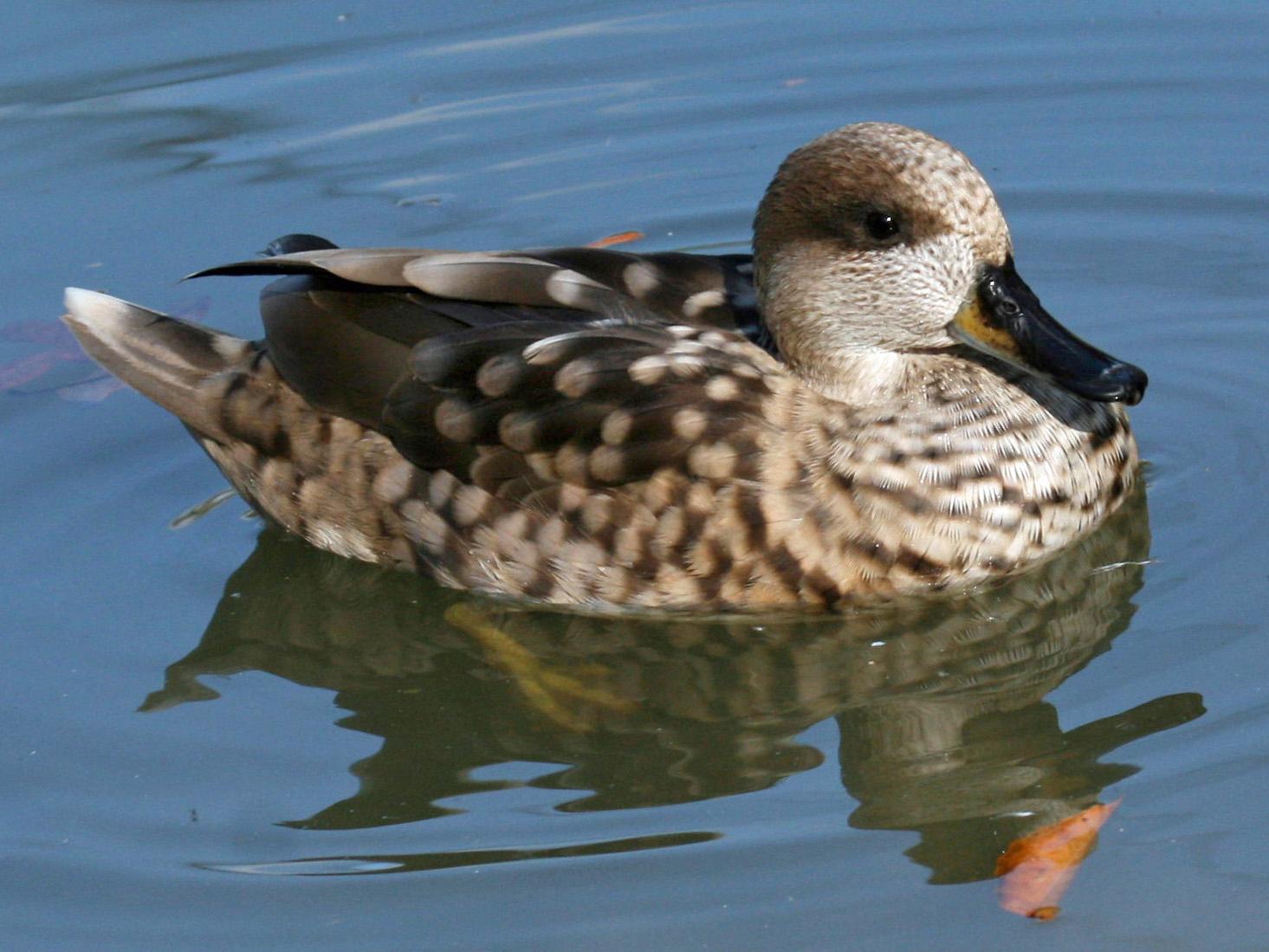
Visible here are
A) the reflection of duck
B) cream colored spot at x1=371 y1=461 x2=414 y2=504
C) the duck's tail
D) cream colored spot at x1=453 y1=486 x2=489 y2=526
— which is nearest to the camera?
the reflection of duck

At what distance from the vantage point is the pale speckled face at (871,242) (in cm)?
585

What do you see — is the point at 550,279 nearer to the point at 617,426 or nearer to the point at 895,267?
the point at 617,426

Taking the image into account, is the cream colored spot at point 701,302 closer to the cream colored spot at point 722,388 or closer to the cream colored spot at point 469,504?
the cream colored spot at point 722,388

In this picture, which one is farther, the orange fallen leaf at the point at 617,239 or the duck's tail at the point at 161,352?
the orange fallen leaf at the point at 617,239

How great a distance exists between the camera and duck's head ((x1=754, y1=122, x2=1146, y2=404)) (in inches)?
231

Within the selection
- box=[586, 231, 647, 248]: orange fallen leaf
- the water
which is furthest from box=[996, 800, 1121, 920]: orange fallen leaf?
box=[586, 231, 647, 248]: orange fallen leaf

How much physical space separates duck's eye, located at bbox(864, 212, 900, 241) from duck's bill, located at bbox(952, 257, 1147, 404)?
31 centimetres

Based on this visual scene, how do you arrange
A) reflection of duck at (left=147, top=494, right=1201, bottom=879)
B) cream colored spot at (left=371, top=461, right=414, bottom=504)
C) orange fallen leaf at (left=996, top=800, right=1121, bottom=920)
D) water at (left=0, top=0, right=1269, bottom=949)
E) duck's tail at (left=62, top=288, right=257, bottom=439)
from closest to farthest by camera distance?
orange fallen leaf at (left=996, top=800, right=1121, bottom=920), water at (left=0, top=0, right=1269, bottom=949), reflection of duck at (left=147, top=494, right=1201, bottom=879), cream colored spot at (left=371, top=461, right=414, bottom=504), duck's tail at (left=62, top=288, right=257, bottom=439)

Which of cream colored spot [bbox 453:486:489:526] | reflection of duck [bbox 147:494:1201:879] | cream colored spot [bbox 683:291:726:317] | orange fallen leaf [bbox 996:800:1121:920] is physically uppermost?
cream colored spot [bbox 683:291:726:317]

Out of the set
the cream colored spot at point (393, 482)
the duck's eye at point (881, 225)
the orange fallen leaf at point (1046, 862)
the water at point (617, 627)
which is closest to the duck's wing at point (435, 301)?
the cream colored spot at point (393, 482)

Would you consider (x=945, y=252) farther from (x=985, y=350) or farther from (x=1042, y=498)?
(x=1042, y=498)

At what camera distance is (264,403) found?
6676 millimetres

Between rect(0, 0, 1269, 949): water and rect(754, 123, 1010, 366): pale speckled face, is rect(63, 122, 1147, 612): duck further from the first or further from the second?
rect(0, 0, 1269, 949): water

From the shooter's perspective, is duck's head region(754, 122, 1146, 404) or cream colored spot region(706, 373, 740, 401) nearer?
duck's head region(754, 122, 1146, 404)
